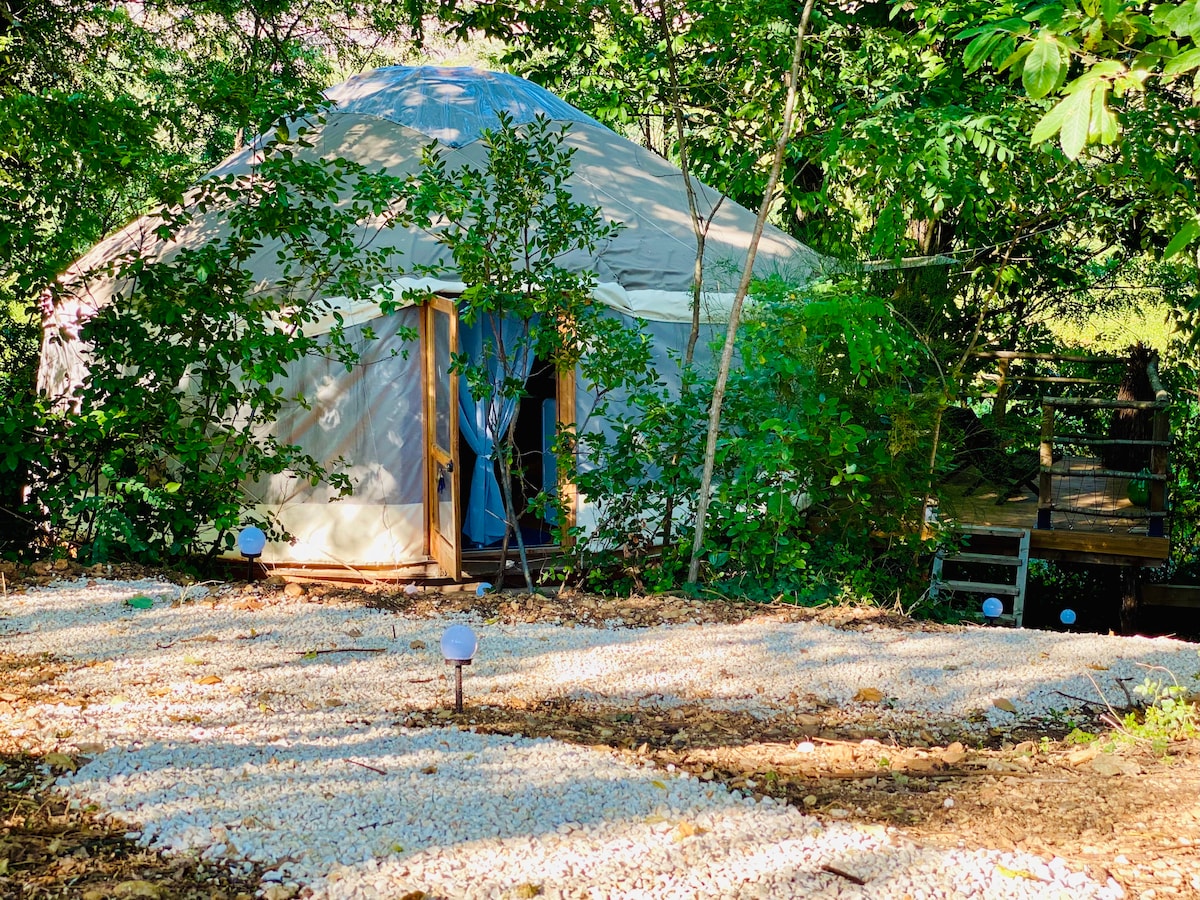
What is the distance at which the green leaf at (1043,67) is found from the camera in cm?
156

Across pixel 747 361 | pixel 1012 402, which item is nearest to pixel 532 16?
pixel 747 361

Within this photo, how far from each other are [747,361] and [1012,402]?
521 centimetres

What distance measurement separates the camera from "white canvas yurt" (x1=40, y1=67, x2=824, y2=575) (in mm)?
5984

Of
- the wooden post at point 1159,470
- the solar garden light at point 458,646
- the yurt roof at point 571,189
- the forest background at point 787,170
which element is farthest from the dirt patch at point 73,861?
the wooden post at point 1159,470

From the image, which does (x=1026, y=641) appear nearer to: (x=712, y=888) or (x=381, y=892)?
(x=712, y=888)

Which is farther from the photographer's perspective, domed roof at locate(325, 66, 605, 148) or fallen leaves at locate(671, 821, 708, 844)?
domed roof at locate(325, 66, 605, 148)

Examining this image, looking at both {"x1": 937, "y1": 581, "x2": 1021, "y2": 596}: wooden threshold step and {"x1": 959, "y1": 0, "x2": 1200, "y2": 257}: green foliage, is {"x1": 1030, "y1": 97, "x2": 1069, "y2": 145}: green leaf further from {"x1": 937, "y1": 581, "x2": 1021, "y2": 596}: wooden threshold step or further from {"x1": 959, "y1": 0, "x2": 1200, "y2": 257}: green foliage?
{"x1": 937, "y1": 581, "x2": 1021, "y2": 596}: wooden threshold step

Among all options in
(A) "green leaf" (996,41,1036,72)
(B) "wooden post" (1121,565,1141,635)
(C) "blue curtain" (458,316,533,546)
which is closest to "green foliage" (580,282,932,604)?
(C) "blue curtain" (458,316,533,546)

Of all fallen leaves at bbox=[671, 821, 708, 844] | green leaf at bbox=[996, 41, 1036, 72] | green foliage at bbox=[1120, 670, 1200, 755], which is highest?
green leaf at bbox=[996, 41, 1036, 72]

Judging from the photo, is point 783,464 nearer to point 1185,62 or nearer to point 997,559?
point 1185,62

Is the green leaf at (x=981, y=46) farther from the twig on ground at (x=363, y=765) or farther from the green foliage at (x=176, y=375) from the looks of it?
the green foliage at (x=176, y=375)

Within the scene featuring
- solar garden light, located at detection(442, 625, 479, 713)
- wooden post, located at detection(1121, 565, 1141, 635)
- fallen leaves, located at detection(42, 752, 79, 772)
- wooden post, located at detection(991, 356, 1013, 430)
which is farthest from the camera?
wooden post, located at detection(1121, 565, 1141, 635)

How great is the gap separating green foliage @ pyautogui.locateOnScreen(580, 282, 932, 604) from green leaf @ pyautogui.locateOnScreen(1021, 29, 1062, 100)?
2703 millimetres

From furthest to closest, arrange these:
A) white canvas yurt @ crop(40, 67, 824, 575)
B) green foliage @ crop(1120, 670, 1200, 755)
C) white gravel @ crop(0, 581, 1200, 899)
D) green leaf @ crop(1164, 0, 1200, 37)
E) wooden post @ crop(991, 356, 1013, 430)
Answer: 1. wooden post @ crop(991, 356, 1013, 430)
2. white canvas yurt @ crop(40, 67, 824, 575)
3. green foliage @ crop(1120, 670, 1200, 755)
4. white gravel @ crop(0, 581, 1200, 899)
5. green leaf @ crop(1164, 0, 1200, 37)
